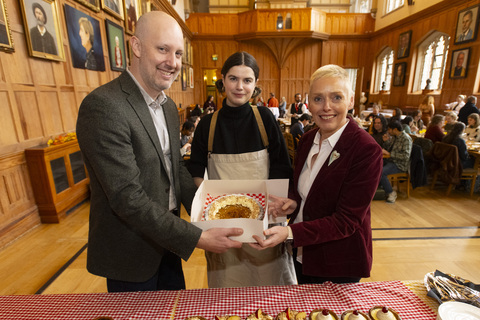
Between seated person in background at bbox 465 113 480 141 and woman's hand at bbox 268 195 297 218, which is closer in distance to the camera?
woman's hand at bbox 268 195 297 218

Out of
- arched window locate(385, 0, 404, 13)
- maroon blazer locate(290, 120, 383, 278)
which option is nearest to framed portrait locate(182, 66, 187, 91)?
arched window locate(385, 0, 404, 13)

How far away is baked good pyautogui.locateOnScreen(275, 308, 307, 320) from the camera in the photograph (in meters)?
1.05

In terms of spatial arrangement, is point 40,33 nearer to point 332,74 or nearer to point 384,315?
point 332,74

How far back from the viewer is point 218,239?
50.1 inches

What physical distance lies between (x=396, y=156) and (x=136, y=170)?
5.09m

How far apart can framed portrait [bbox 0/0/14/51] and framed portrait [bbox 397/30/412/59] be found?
569 inches

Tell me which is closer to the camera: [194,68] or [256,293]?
[256,293]

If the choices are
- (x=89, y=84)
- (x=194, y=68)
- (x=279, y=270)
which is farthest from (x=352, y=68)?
(x=279, y=270)

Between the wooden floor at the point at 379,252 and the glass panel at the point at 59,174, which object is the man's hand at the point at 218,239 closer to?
the wooden floor at the point at 379,252

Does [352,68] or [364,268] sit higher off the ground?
[352,68]

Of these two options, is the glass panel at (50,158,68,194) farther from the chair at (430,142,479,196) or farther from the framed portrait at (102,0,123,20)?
the chair at (430,142,479,196)

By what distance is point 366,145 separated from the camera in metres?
1.32

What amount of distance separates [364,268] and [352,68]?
680 inches

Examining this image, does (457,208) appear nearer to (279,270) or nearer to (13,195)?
(279,270)
